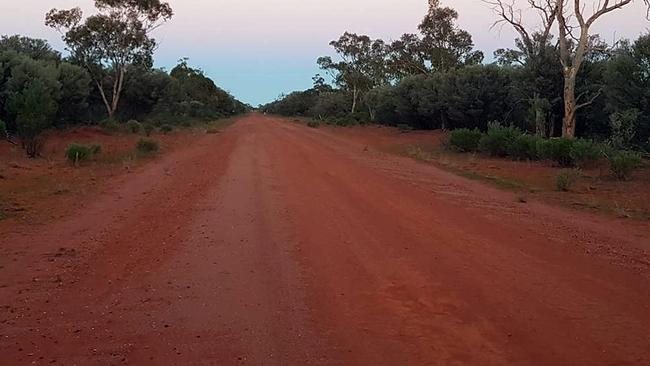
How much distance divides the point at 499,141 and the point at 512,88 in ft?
21.4

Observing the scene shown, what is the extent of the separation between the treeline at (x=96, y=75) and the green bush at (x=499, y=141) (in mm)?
16420

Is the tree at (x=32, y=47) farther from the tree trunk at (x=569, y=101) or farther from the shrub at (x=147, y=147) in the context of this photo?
the tree trunk at (x=569, y=101)

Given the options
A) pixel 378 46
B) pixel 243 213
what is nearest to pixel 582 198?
pixel 243 213

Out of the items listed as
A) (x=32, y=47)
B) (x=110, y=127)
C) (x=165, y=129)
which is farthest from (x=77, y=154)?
(x=32, y=47)

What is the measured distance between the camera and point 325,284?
22.4ft

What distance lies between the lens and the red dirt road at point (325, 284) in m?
5.07

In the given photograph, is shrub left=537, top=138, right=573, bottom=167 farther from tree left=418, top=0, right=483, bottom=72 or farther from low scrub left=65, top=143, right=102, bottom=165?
tree left=418, top=0, right=483, bottom=72

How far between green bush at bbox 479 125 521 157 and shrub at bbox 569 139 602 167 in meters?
3.80

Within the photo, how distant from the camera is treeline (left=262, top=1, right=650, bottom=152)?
20.4 metres

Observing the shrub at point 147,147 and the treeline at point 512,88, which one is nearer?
the treeline at point 512,88

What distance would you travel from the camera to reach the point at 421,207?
1176 cm

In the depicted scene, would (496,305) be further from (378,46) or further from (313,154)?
(378,46)

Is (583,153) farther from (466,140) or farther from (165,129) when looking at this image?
(165,129)

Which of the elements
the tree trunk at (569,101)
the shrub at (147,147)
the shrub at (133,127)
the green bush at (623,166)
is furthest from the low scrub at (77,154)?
the shrub at (133,127)
